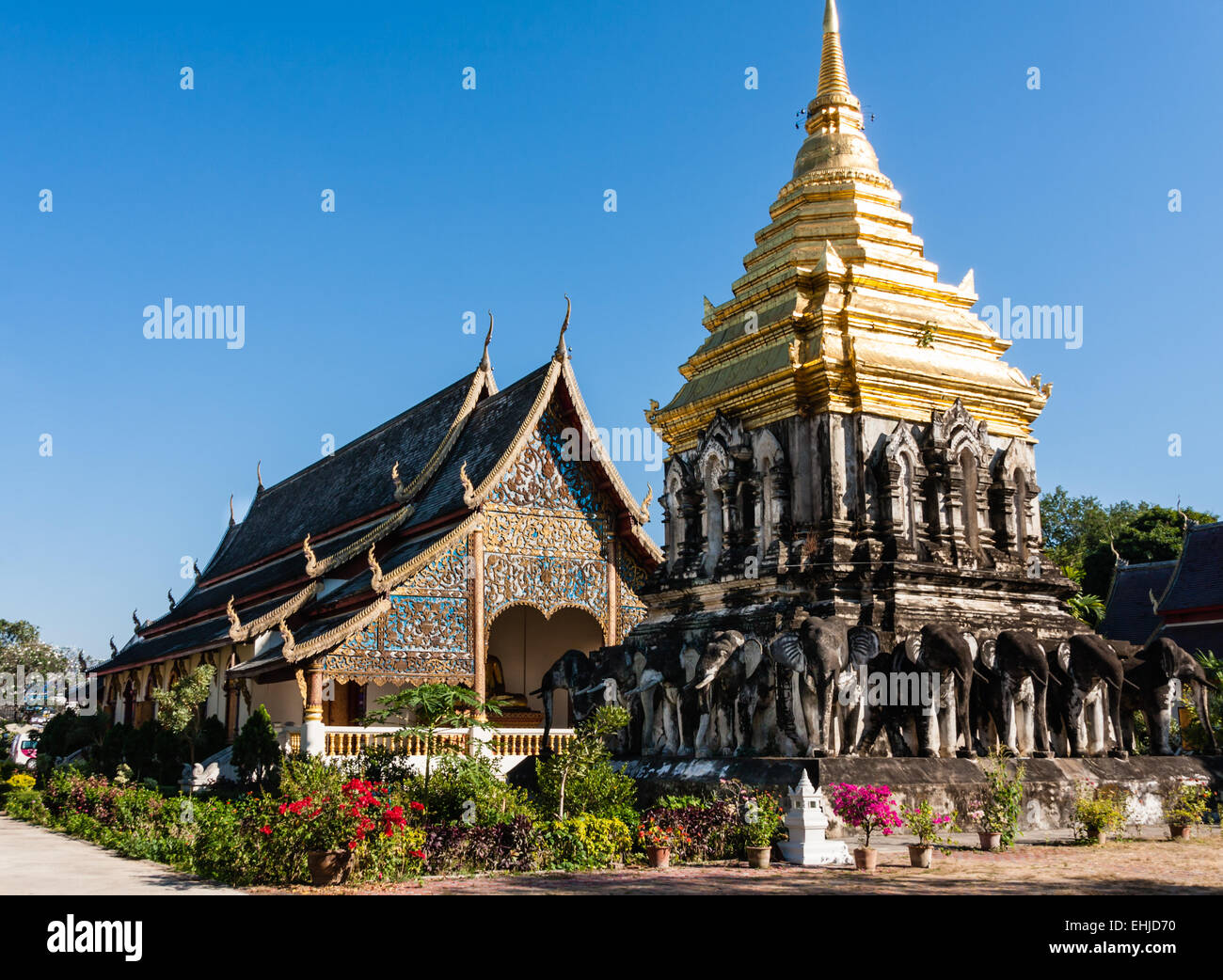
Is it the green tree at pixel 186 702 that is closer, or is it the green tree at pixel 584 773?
the green tree at pixel 584 773

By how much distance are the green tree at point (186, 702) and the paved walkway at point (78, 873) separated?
6.16 m

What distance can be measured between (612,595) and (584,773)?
8.79m

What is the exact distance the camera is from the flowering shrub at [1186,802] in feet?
34.0

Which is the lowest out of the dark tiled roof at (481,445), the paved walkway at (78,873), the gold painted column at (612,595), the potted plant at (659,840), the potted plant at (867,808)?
the paved walkway at (78,873)

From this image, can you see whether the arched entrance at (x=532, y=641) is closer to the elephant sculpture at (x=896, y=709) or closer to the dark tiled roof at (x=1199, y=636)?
the elephant sculpture at (x=896, y=709)

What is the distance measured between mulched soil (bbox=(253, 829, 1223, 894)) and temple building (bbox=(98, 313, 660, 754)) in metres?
6.99

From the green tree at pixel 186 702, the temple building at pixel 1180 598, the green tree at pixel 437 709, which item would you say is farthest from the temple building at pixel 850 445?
the temple building at pixel 1180 598

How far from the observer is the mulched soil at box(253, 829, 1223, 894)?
7570 mm

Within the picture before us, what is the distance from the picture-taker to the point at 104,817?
43.7 ft

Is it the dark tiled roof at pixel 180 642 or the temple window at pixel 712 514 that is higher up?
the temple window at pixel 712 514

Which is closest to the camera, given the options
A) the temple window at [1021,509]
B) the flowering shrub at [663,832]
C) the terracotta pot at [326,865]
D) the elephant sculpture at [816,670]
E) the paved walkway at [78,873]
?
the terracotta pot at [326,865]

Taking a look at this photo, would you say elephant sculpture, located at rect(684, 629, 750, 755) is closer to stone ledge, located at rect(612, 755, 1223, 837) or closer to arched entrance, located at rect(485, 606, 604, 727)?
stone ledge, located at rect(612, 755, 1223, 837)

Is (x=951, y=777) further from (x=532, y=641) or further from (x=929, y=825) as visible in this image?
(x=532, y=641)

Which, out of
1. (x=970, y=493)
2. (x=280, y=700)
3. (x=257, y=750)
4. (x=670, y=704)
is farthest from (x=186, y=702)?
(x=970, y=493)
